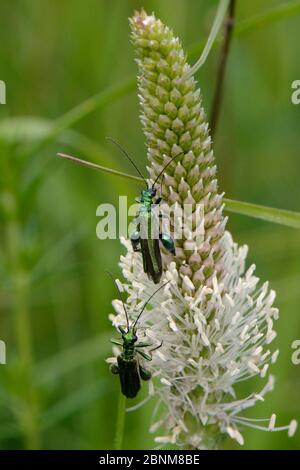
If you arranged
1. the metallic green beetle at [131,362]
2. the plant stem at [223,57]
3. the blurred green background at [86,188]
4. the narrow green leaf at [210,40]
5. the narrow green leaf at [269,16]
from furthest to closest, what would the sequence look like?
the blurred green background at [86,188] < the plant stem at [223,57] < the narrow green leaf at [269,16] < the metallic green beetle at [131,362] < the narrow green leaf at [210,40]

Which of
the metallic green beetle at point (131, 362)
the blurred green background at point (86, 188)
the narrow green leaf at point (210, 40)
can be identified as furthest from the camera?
the blurred green background at point (86, 188)

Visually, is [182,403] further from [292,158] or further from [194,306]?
[292,158]

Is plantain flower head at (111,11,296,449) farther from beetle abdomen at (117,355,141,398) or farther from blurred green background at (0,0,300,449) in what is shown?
blurred green background at (0,0,300,449)

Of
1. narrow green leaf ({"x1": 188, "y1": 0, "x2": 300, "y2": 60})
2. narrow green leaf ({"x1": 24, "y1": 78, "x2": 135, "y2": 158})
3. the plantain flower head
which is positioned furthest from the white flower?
narrow green leaf ({"x1": 188, "y1": 0, "x2": 300, "y2": 60})

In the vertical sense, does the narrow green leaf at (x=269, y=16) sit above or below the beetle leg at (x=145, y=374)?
above

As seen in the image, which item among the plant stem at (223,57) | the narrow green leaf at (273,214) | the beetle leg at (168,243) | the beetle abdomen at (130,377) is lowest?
the beetle abdomen at (130,377)

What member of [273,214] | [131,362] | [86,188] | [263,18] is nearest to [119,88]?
[263,18]

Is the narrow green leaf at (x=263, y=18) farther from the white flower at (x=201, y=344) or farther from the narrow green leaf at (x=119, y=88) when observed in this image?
the white flower at (x=201, y=344)

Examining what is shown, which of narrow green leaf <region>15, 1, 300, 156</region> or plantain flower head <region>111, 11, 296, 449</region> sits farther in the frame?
narrow green leaf <region>15, 1, 300, 156</region>

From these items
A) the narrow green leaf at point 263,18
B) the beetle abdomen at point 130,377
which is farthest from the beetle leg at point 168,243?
the narrow green leaf at point 263,18
